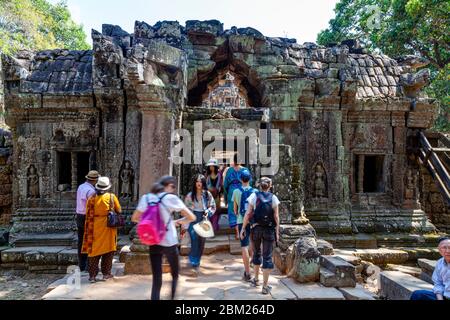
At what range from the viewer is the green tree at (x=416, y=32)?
1177cm

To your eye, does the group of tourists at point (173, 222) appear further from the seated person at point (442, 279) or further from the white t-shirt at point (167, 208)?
the seated person at point (442, 279)

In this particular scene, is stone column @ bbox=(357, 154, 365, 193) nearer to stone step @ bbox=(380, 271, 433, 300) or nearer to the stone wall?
stone step @ bbox=(380, 271, 433, 300)

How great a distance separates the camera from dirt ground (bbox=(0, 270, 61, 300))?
20.4 feet

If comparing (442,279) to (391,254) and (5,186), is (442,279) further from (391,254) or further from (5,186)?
(5,186)

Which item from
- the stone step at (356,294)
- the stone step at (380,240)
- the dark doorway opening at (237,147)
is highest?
the dark doorway opening at (237,147)

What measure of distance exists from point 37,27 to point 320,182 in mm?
18255

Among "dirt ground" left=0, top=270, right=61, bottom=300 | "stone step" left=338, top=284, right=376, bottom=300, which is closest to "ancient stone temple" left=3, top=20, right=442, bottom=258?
"dirt ground" left=0, top=270, right=61, bottom=300

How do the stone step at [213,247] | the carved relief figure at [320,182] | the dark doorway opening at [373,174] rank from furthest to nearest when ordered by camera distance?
the dark doorway opening at [373,174] → the carved relief figure at [320,182] → the stone step at [213,247]

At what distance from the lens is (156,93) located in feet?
16.8

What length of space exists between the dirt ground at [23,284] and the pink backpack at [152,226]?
390 cm

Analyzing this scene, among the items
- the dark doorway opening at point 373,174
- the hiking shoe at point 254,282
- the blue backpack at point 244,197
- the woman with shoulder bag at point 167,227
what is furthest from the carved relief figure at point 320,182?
the woman with shoulder bag at point 167,227

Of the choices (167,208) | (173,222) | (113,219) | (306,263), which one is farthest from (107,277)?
(306,263)

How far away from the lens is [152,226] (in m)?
3.39

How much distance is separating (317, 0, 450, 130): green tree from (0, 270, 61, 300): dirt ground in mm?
13280
